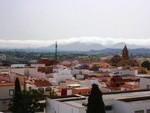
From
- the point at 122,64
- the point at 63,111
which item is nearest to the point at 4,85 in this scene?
the point at 63,111

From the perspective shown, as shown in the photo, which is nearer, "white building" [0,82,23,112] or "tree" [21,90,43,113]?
"tree" [21,90,43,113]

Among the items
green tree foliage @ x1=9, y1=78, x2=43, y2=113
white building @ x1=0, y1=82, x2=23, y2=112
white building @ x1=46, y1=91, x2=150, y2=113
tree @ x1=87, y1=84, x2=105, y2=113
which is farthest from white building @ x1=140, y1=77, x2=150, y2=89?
white building @ x1=0, y1=82, x2=23, y2=112

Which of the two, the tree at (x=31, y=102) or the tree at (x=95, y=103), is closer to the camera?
the tree at (x=95, y=103)

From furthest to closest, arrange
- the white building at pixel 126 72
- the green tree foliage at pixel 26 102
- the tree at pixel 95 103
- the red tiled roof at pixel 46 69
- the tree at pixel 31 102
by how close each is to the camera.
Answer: the red tiled roof at pixel 46 69
the white building at pixel 126 72
the tree at pixel 31 102
the green tree foliage at pixel 26 102
the tree at pixel 95 103

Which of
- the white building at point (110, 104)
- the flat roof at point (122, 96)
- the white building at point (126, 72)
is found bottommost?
the white building at point (126, 72)

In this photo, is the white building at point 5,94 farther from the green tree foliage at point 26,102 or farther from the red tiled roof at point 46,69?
the red tiled roof at point 46,69

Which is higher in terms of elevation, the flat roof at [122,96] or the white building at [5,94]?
the flat roof at [122,96]

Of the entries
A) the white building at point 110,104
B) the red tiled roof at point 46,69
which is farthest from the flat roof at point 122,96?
the red tiled roof at point 46,69

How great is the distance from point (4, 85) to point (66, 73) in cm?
2503

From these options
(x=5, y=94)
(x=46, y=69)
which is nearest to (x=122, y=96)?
(x=5, y=94)

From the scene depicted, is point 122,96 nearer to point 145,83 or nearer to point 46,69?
point 145,83

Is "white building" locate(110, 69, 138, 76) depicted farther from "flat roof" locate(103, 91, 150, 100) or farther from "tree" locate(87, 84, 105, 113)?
"tree" locate(87, 84, 105, 113)

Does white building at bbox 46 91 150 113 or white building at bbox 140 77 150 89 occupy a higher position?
white building at bbox 140 77 150 89

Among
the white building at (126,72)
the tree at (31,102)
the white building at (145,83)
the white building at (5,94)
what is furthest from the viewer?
the white building at (126,72)
